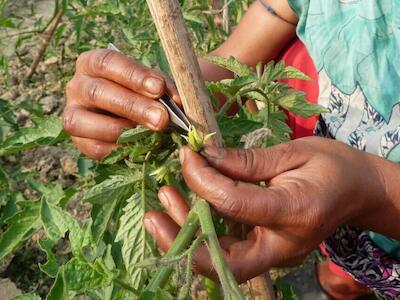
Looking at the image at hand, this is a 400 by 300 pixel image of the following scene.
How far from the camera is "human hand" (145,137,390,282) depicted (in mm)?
677

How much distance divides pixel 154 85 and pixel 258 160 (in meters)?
0.16

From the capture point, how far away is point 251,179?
28.0 inches

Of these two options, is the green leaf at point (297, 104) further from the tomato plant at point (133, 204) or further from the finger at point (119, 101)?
the finger at point (119, 101)

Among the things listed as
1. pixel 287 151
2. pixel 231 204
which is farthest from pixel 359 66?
pixel 231 204

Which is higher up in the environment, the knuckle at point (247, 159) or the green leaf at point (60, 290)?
the knuckle at point (247, 159)

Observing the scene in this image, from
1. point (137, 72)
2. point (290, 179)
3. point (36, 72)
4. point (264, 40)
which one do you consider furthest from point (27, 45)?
point (290, 179)

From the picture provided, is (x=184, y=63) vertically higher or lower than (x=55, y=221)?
higher

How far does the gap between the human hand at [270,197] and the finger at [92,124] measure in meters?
0.14

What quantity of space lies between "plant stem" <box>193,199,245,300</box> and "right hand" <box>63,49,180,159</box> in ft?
0.43

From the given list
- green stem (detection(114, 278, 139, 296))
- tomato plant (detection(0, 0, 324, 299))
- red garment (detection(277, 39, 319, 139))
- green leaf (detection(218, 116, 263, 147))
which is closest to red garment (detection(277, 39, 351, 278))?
red garment (detection(277, 39, 319, 139))

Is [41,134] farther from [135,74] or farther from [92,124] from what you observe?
[135,74]

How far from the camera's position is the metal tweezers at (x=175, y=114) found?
70 centimetres

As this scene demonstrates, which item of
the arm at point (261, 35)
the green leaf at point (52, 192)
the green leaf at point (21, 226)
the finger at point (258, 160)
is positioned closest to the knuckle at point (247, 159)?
the finger at point (258, 160)

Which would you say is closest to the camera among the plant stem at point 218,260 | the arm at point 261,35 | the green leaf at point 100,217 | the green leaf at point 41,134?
the plant stem at point 218,260
